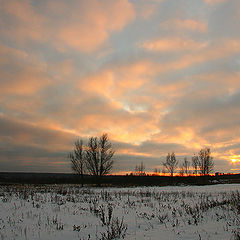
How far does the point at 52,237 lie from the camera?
240 inches

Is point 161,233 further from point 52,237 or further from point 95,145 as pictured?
point 95,145

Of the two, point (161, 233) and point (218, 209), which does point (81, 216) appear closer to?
point (161, 233)

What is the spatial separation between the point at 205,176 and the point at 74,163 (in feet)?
140

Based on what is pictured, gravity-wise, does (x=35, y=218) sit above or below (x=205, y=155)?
below

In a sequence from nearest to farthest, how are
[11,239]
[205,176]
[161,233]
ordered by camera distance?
[11,239] < [161,233] < [205,176]

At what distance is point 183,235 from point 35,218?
5578 millimetres

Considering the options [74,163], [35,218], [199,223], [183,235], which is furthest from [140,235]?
[74,163]

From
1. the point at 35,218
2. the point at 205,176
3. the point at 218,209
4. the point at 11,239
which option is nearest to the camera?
the point at 11,239

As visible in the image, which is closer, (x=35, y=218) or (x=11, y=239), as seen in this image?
(x=11, y=239)

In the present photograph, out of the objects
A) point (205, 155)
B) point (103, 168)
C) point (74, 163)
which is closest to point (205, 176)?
point (205, 155)

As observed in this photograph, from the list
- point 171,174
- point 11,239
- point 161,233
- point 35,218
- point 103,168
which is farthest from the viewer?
point 171,174

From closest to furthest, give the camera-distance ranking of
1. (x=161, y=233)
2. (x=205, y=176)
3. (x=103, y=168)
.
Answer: (x=161, y=233), (x=103, y=168), (x=205, y=176)

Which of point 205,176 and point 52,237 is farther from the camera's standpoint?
point 205,176

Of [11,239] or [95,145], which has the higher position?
[95,145]
